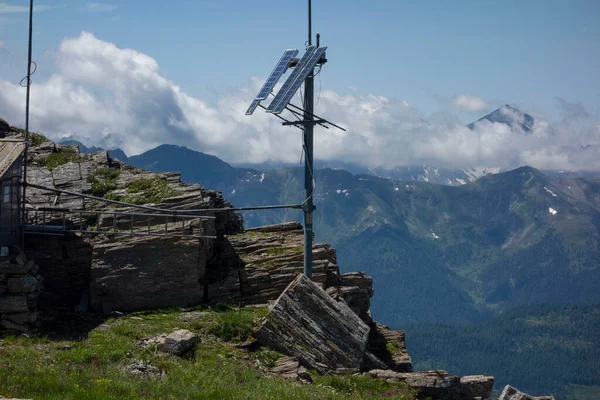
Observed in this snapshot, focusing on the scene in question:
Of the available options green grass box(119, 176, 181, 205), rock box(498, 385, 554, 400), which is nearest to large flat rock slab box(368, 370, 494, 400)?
rock box(498, 385, 554, 400)

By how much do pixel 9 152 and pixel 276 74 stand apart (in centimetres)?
1167

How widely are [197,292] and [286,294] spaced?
5205 mm

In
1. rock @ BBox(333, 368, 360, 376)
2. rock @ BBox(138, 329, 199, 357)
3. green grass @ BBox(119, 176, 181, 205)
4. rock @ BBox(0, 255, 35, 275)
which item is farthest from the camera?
green grass @ BBox(119, 176, 181, 205)

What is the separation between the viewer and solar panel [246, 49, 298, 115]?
34.4m

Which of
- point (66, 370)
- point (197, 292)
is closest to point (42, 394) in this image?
point (66, 370)

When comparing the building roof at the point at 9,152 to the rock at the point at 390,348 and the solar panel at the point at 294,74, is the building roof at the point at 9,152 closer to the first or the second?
the solar panel at the point at 294,74

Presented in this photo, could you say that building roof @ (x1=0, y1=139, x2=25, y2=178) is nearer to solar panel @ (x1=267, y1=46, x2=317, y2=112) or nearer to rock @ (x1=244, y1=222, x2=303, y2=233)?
solar panel @ (x1=267, y1=46, x2=317, y2=112)

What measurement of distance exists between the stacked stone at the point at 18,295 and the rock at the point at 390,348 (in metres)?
14.0

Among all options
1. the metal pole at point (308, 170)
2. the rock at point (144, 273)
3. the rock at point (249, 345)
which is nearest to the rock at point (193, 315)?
the rock at point (144, 273)

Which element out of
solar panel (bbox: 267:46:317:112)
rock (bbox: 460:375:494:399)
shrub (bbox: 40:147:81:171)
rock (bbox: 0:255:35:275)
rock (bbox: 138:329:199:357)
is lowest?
rock (bbox: 460:375:494:399)

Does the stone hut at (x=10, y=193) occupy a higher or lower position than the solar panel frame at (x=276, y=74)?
lower

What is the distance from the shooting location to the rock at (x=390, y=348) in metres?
33.2

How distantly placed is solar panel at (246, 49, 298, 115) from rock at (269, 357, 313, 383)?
37.0 feet

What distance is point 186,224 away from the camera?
113 feet
